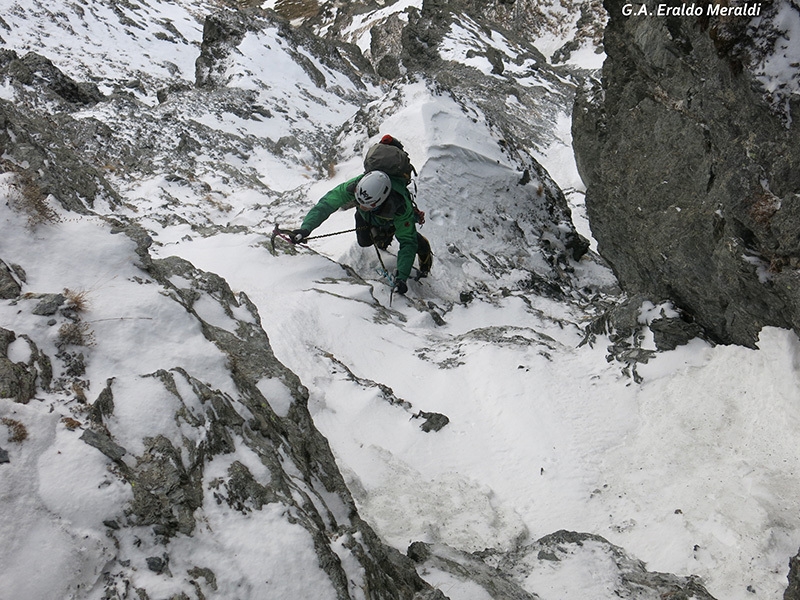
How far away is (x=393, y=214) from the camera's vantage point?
9.02 m

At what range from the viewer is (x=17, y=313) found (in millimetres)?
3895

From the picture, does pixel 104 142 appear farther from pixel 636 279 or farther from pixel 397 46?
pixel 397 46

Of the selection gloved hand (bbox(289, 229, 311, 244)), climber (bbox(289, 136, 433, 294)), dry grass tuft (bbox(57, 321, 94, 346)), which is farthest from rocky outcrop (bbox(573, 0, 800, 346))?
dry grass tuft (bbox(57, 321, 94, 346))

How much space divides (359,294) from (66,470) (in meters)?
6.01

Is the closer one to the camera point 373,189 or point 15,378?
point 15,378

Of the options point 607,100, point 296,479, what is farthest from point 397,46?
point 296,479

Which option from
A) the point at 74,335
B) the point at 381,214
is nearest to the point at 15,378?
the point at 74,335

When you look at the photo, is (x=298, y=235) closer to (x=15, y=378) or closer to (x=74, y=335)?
(x=74, y=335)

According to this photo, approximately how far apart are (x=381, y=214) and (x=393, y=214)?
196 mm

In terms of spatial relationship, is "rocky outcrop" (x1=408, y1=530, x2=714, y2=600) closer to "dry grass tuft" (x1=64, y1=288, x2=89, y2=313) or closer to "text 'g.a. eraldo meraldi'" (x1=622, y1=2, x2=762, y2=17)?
"dry grass tuft" (x1=64, y1=288, x2=89, y2=313)

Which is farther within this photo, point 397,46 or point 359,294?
point 397,46

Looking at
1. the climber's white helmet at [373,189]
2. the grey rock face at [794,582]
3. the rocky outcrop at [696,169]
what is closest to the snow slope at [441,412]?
the grey rock face at [794,582]

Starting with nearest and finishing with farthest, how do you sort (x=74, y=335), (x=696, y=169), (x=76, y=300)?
1. (x=74, y=335)
2. (x=76, y=300)
3. (x=696, y=169)

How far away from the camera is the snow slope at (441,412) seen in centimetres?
303
